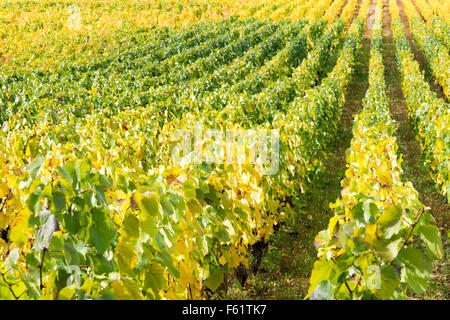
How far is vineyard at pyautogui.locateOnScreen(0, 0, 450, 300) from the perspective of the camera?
2.10 metres

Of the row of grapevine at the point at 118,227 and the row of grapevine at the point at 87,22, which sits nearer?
the row of grapevine at the point at 118,227

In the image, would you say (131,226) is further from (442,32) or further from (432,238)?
(442,32)

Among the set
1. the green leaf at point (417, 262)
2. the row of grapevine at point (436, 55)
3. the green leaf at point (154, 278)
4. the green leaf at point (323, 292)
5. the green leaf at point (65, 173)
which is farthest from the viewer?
the row of grapevine at point (436, 55)

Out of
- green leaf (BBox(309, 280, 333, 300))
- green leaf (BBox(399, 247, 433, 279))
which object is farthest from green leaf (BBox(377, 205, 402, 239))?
green leaf (BBox(309, 280, 333, 300))

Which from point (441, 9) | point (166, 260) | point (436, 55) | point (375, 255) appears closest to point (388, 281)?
point (375, 255)

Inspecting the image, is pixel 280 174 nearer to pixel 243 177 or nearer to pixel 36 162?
pixel 243 177

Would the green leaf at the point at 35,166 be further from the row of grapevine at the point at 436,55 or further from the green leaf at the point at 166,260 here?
the row of grapevine at the point at 436,55

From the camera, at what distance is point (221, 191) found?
3848 millimetres

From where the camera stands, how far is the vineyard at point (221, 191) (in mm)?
2100

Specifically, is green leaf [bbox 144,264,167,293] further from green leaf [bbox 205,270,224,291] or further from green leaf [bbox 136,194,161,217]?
green leaf [bbox 205,270,224,291]

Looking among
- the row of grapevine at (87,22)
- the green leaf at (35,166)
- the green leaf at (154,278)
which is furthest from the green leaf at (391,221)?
the row of grapevine at (87,22)

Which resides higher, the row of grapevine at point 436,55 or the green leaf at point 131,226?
the green leaf at point 131,226

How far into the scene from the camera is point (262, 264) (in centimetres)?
498

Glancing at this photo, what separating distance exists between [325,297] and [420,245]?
152 inches
